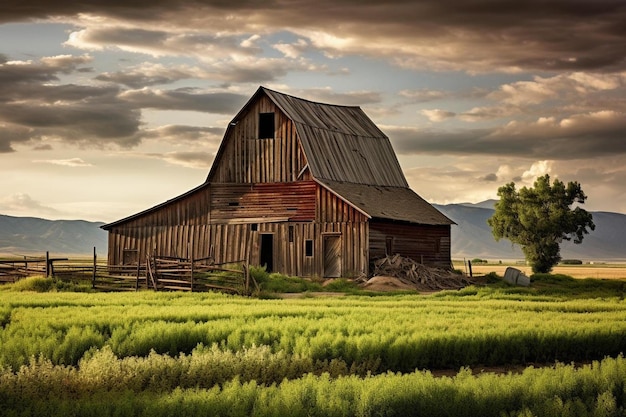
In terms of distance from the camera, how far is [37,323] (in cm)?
2306

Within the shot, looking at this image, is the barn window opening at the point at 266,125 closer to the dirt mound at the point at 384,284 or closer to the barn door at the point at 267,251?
the barn door at the point at 267,251

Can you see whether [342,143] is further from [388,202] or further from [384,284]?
[384,284]

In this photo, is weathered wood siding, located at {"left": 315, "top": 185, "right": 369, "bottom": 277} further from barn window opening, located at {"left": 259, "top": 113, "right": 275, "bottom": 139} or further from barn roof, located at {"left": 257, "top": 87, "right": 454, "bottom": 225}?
barn window opening, located at {"left": 259, "top": 113, "right": 275, "bottom": 139}

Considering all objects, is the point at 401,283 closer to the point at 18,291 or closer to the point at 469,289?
the point at 469,289

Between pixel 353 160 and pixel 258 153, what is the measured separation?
7.50 metres

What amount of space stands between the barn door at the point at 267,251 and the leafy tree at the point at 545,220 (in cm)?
3550

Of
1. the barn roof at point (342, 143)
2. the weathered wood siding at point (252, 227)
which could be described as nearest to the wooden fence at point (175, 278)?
the weathered wood siding at point (252, 227)

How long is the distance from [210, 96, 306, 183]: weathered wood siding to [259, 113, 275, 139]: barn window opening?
0.29 m

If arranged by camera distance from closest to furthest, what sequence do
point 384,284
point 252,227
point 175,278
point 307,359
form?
point 307,359
point 175,278
point 384,284
point 252,227

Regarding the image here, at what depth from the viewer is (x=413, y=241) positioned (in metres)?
55.7

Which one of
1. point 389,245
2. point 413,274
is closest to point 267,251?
point 389,245

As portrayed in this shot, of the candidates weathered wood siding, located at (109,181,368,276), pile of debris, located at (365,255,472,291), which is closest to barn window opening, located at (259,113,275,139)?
weathered wood siding, located at (109,181,368,276)

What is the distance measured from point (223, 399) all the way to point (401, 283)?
35.5 meters

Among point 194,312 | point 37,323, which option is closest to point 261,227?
point 194,312
